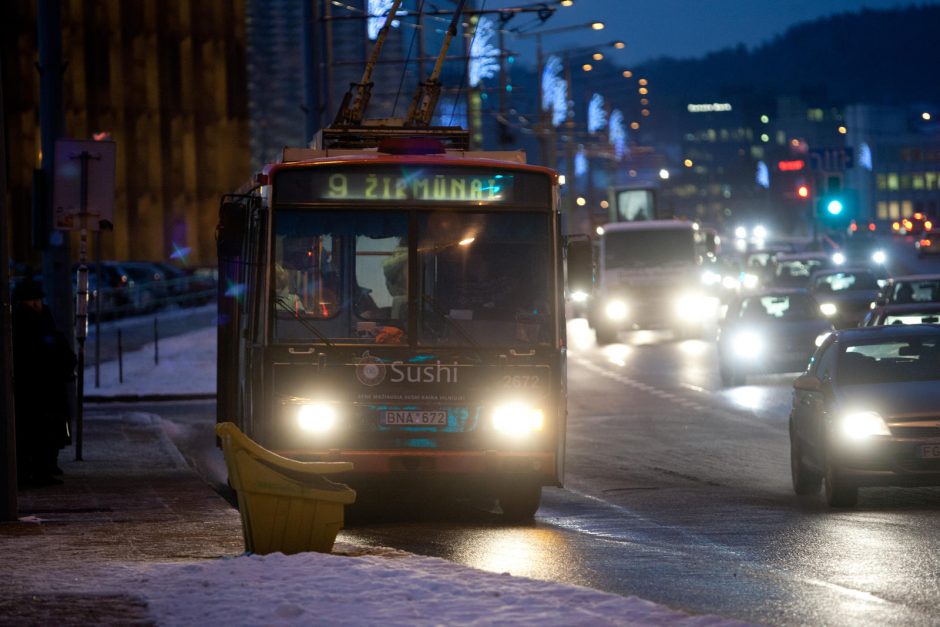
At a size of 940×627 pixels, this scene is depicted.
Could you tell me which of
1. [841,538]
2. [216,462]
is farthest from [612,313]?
[841,538]

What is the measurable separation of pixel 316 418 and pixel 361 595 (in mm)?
4677

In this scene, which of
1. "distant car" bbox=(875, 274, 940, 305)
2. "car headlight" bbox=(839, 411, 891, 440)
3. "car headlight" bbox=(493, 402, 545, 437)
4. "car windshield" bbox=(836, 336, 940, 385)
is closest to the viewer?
"car headlight" bbox=(493, 402, 545, 437)

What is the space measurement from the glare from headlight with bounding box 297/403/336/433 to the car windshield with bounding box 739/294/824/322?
58.3 feet

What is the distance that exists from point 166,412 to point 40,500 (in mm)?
12045

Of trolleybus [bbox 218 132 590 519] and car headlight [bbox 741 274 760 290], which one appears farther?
car headlight [bbox 741 274 760 290]

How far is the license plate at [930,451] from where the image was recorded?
13844mm

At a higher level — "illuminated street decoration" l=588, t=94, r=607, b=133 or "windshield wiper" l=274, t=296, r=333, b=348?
"illuminated street decoration" l=588, t=94, r=607, b=133

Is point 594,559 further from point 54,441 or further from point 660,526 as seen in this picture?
point 54,441

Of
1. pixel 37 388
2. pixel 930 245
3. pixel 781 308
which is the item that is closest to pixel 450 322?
pixel 37 388

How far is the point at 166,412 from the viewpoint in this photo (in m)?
27.0

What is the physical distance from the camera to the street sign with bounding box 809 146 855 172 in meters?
48.9

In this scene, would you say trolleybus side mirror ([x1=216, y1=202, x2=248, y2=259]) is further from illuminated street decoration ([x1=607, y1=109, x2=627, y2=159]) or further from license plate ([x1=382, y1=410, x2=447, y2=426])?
illuminated street decoration ([x1=607, y1=109, x2=627, y2=159])

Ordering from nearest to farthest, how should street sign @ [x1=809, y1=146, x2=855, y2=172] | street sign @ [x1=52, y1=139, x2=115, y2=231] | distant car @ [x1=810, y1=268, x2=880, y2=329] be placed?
street sign @ [x1=52, y1=139, x2=115, y2=231]
distant car @ [x1=810, y1=268, x2=880, y2=329]
street sign @ [x1=809, y1=146, x2=855, y2=172]

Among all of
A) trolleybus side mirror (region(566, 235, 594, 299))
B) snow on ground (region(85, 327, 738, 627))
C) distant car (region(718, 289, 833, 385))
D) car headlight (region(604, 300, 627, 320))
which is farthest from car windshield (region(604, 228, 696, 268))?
snow on ground (region(85, 327, 738, 627))
